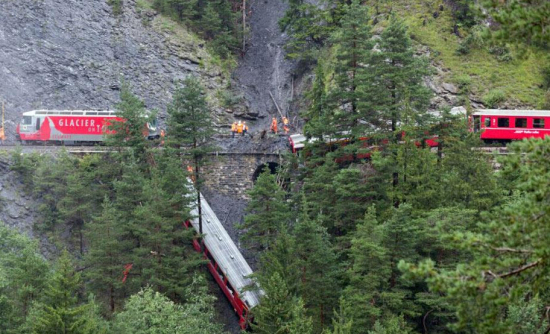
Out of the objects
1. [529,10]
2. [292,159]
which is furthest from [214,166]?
[529,10]

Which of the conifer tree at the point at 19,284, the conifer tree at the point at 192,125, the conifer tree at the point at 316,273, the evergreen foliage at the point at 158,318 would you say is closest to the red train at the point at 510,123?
the conifer tree at the point at 192,125

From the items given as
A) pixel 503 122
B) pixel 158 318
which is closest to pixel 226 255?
pixel 158 318

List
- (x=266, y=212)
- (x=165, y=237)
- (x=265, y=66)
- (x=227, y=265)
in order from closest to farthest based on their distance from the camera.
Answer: (x=266, y=212) < (x=165, y=237) < (x=227, y=265) < (x=265, y=66)

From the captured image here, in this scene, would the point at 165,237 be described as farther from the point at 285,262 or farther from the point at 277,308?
the point at 277,308

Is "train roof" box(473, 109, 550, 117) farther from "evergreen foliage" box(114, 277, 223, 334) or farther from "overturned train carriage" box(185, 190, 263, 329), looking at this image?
"evergreen foliage" box(114, 277, 223, 334)

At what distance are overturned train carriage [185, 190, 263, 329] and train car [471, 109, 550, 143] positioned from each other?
14932mm

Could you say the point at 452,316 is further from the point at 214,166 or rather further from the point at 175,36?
the point at 175,36

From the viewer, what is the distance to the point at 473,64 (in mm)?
42750

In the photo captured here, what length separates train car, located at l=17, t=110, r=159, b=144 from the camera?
41094 millimetres

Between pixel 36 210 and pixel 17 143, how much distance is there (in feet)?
22.0

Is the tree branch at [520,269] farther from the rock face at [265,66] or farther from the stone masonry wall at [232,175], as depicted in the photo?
the rock face at [265,66]

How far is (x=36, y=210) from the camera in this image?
36250 millimetres

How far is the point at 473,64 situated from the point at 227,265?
71.0 feet

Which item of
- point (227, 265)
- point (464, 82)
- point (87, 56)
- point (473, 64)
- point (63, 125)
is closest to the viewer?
point (227, 265)
